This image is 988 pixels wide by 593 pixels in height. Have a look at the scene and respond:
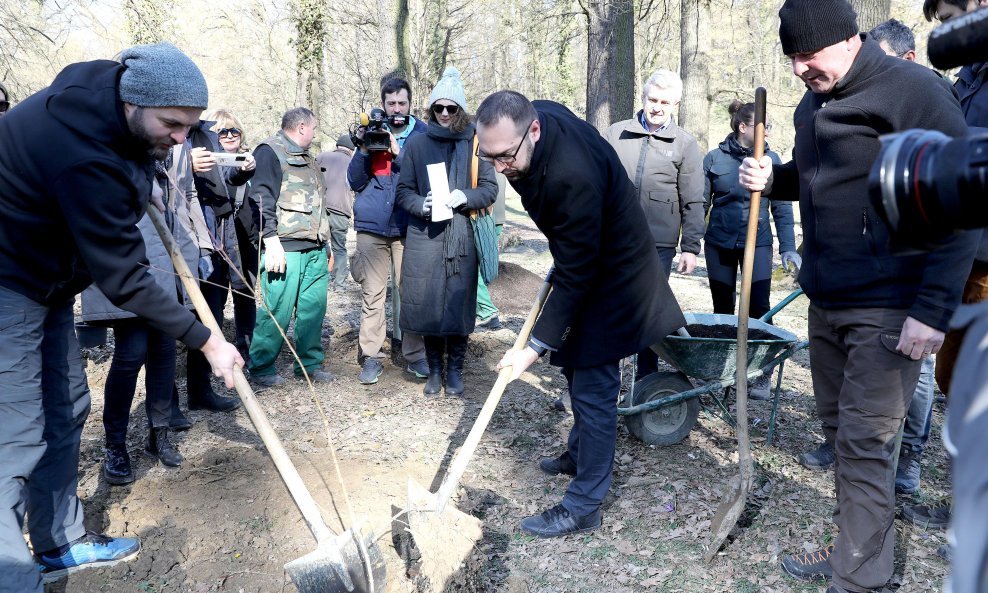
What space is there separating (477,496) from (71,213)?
236cm

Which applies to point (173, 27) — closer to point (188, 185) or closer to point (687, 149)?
point (188, 185)

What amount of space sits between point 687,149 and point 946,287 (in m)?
2.46

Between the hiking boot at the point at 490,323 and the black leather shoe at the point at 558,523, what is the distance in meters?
3.44

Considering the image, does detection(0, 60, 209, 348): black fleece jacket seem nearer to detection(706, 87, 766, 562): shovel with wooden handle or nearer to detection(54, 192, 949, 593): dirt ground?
detection(54, 192, 949, 593): dirt ground

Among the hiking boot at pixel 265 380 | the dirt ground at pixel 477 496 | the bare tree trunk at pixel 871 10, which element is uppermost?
the bare tree trunk at pixel 871 10

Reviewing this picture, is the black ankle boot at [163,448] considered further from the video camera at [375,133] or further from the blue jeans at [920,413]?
the blue jeans at [920,413]

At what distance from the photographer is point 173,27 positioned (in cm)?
1561

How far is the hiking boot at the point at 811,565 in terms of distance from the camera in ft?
9.94

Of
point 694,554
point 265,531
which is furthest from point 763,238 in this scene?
point 265,531

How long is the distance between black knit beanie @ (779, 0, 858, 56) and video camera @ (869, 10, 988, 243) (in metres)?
1.23

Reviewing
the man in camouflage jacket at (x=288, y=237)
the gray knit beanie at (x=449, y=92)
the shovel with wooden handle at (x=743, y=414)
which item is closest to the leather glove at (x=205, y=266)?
the man in camouflage jacket at (x=288, y=237)

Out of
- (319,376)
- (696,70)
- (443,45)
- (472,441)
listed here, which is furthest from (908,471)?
(443,45)

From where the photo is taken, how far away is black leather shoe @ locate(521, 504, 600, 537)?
337cm

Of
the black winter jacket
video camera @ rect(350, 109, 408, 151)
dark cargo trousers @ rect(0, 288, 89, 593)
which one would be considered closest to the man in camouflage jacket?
video camera @ rect(350, 109, 408, 151)
